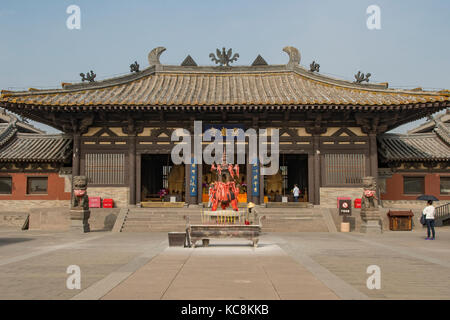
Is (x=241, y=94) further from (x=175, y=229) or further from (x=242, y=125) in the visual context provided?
(x=175, y=229)

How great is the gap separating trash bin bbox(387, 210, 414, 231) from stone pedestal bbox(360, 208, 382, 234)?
2063mm

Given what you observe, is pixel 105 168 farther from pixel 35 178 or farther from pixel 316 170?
pixel 316 170

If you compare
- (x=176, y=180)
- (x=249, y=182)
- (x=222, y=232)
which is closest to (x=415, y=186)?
(x=249, y=182)

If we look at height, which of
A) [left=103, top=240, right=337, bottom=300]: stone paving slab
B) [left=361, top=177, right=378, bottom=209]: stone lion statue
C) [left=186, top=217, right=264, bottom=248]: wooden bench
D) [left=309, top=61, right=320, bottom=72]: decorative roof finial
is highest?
[left=309, top=61, right=320, bottom=72]: decorative roof finial

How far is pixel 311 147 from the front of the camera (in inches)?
882

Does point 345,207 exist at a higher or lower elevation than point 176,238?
higher

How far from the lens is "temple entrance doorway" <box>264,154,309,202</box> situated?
29625mm

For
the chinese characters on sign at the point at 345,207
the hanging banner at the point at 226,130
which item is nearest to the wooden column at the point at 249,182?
the hanging banner at the point at 226,130

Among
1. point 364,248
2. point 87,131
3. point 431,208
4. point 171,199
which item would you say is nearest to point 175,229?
point 171,199

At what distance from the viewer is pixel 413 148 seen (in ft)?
82.0

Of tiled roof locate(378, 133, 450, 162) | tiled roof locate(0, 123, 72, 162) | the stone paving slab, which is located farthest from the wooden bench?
tiled roof locate(0, 123, 72, 162)

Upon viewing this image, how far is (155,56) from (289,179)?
1273 cm

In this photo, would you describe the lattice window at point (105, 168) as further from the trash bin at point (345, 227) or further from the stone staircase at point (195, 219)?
the trash bin at point (345, 227)

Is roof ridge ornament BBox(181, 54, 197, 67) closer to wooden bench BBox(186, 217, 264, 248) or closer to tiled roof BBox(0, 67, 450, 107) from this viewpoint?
tiled roof BBox(0, 67, 450, 107)
